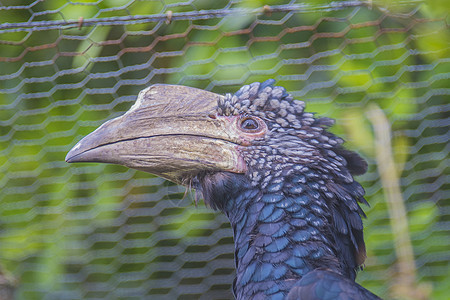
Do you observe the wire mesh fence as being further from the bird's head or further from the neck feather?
the neck feather

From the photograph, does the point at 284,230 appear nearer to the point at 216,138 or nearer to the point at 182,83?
the point at 216,138

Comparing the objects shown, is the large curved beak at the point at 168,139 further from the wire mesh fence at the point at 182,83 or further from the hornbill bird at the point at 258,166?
the wire mesh fence at the point at 182,83

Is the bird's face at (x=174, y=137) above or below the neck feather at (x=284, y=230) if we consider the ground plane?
above

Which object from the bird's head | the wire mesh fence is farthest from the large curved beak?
the wire mesh fence

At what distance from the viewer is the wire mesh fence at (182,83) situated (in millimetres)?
2039

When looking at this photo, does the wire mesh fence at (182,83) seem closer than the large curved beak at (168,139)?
No

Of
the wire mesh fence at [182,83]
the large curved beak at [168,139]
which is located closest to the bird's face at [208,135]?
the large curved beak at [168,139]

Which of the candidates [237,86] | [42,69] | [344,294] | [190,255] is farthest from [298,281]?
[42,69]

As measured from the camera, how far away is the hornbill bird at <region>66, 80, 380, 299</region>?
126 cm

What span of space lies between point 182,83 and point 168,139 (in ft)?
2.48

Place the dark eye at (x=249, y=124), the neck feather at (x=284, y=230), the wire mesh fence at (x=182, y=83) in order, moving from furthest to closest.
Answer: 1. the wire mesh fence at (x=182, y=83)
2. the dark eye at (x=249, y=124)
3. the neck feather at (x=284, y=230)

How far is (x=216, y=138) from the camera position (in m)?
1.36

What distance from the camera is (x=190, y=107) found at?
137 centimetres

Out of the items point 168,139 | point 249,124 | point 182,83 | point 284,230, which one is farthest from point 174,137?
point 182,83
